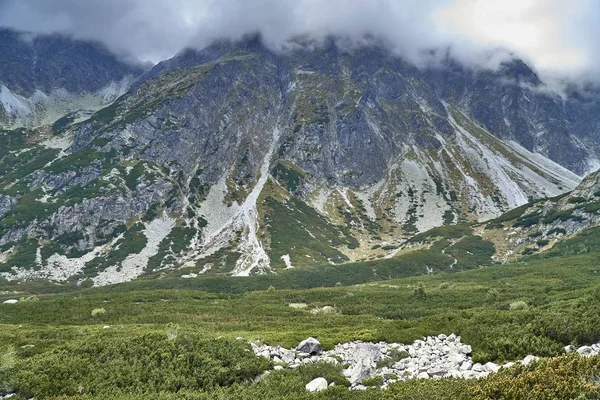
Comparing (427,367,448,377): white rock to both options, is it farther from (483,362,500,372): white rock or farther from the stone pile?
(483,362,500,372): white rock

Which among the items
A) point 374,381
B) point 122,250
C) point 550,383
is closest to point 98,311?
point 374,381

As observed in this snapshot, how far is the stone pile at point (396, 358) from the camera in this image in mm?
17781

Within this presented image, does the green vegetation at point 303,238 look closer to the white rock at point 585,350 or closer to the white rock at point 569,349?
the white rock at point 569,349

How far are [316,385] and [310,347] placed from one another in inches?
284

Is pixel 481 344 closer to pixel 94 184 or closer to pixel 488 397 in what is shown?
pixel 488 397

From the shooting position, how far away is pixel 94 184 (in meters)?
188

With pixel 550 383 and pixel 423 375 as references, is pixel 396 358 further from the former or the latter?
pixel 550 383

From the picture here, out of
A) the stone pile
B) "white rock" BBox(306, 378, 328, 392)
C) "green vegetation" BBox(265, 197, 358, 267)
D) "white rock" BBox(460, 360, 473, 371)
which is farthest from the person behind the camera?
"green vegetation" BBox(265, 197, 358, 267)

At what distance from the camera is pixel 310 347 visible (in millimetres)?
24812

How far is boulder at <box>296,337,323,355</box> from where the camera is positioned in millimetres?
24672

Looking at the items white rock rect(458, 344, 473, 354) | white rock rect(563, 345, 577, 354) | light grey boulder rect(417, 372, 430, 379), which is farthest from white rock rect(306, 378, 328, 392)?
white rock rect(563, 345, 577, 354)

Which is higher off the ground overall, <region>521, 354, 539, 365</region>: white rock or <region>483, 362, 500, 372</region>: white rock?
<region>521, 354, 539, 365</region>: white rock

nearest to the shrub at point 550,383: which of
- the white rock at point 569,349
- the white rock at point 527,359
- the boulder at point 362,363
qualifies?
the white rock at point 527,359

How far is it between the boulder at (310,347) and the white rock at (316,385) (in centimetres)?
641
